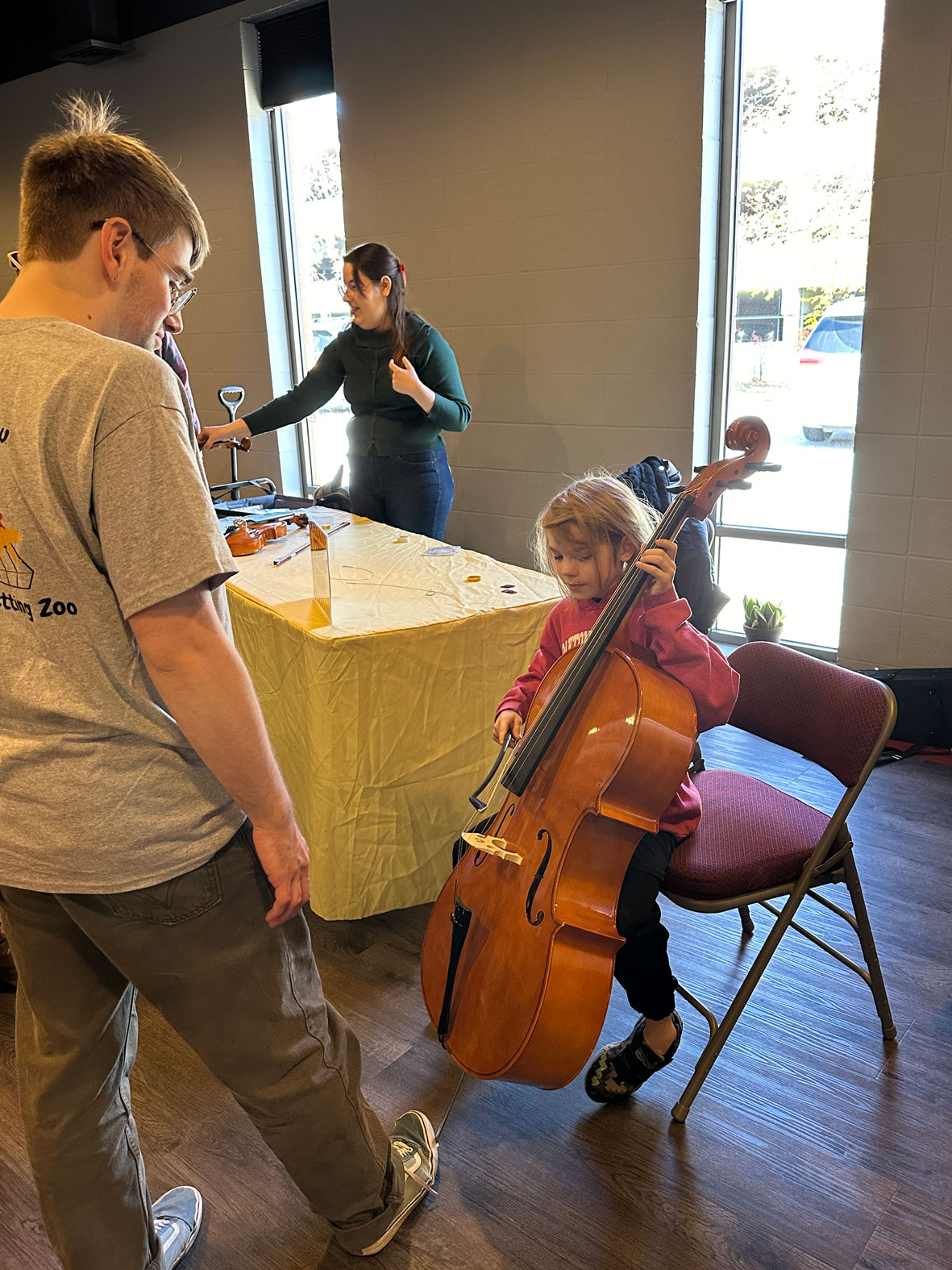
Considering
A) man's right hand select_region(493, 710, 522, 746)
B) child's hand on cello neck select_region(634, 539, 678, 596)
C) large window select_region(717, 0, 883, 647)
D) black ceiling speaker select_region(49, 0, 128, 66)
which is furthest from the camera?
black ceiling speaker select_region(49, 0, 128, 66)

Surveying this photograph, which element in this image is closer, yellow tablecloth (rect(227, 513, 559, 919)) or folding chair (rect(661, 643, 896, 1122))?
folding chair (rect(661, 643, 896, 1122))

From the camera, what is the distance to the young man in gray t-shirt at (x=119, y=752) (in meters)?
0.91

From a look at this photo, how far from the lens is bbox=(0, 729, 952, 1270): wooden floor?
4.58ft

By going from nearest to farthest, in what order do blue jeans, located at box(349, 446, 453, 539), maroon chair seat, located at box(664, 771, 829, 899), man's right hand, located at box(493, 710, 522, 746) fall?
maroon chair seat, located at box(664, 771, 829, 899)
man's right hand, located at box(493, 710, 522, 746)
blue jeans, located at box(349, 446, 453, 539)

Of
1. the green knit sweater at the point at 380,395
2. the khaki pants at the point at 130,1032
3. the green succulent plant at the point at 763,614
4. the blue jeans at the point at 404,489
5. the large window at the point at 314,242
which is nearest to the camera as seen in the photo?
the khaki pants at the point at 130,1032

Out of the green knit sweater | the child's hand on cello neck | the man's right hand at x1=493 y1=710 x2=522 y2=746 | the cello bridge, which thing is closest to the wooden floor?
the cello bridge

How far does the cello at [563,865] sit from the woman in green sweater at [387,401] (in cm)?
171

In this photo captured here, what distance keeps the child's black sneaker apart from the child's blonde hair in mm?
840

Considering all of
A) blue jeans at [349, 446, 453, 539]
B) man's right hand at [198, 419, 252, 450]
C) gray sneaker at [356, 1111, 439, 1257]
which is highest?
man's right hand at [198, 419, 252, 450]

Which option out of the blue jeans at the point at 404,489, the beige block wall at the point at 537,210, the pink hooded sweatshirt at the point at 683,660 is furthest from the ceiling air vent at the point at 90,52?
the pink hooded sweatshirt at the point at 683,660

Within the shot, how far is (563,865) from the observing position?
137 centimetres

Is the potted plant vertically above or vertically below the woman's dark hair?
below

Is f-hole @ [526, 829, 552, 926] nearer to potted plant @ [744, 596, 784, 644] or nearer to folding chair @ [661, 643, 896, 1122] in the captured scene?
folding chair @ [661, 643, 896, 1122]

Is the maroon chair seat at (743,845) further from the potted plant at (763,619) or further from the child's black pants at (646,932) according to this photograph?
the potted plant at (763,619)
